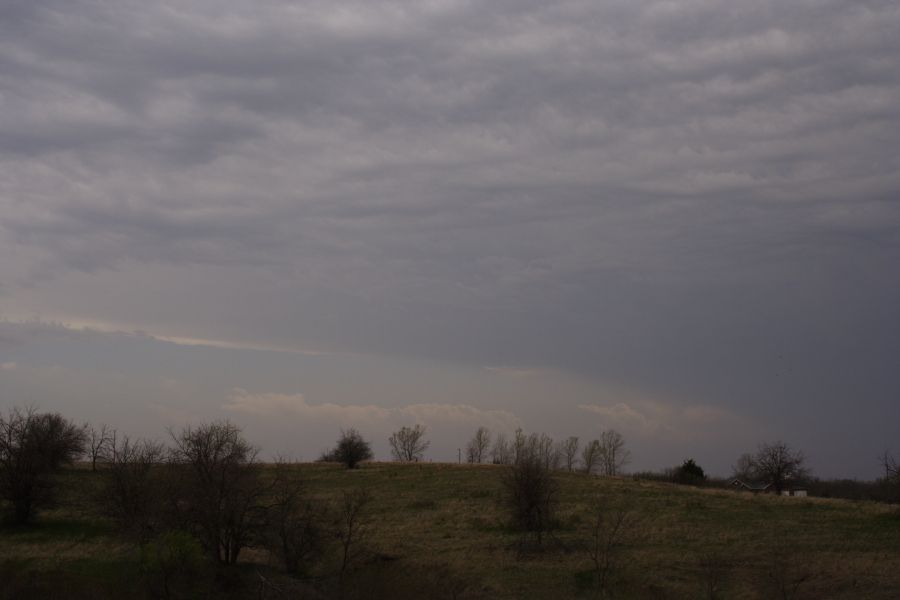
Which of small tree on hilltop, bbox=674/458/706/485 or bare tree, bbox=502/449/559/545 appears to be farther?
small tree on hilltop, bbox=674/458/706/485

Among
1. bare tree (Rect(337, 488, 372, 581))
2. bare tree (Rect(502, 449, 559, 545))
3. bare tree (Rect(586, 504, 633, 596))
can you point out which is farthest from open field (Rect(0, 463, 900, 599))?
bare tree (Rect(502, 449, 559, 545))

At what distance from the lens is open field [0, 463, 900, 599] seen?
37.1 meters

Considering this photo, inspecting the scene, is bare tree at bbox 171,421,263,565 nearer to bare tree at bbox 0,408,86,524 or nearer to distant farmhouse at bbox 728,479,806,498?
bare tree at bbox 0,408,86,524

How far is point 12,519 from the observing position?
5397cm

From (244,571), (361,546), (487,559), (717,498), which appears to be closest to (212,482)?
(244,571)

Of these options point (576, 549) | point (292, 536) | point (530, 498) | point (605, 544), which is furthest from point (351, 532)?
point (530, 498)

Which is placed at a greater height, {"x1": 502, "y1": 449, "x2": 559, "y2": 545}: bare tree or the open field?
{"x1": 502, "y1": 449, "x2": 559, "y2": 545}: bare tree

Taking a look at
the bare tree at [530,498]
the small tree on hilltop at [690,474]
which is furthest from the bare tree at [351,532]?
the small tree on hilltop at [690,474]

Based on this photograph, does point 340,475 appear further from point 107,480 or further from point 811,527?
point 811,527

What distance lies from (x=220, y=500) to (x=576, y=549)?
1896 cm

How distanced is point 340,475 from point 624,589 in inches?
1923

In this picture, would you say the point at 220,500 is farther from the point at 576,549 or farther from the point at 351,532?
the point at 576,549

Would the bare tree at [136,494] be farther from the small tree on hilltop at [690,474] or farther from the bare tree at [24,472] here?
the small tree on hilltop at [690,474]

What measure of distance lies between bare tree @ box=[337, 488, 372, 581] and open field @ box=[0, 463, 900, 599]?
0.79 m
